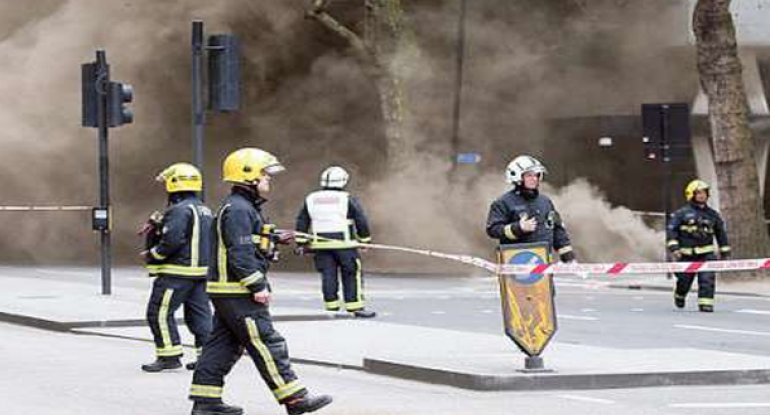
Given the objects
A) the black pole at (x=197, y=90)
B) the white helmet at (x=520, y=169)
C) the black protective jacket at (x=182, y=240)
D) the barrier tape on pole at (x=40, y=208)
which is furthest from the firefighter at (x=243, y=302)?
the barrier tape on pole at (x=40, y=208)

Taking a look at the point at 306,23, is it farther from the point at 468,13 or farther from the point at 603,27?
the point at 603,27

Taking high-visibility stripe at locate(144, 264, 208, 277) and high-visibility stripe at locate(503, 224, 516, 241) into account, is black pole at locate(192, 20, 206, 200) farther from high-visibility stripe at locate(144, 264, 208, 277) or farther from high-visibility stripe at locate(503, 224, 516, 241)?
high-visibility stripe at locate(503, 224, 516, 241)

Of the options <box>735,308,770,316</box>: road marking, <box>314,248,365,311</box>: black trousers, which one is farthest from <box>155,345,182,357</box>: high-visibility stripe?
<box>735,308,770,316</box>: road marking

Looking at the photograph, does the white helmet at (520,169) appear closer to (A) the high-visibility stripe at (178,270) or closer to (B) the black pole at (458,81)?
(A) the high-visibility stripe at (178,270)

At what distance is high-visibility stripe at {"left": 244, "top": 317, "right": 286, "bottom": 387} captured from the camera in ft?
35.7

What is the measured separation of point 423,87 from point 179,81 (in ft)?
15.6

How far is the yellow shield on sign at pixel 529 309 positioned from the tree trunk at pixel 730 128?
1502cm

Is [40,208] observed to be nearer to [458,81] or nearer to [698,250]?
[458,81]

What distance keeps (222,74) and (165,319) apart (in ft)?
14.5

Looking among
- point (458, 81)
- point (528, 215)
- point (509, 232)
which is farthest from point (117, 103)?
point (458, 81)

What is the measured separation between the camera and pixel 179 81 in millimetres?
33344

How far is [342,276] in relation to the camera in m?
19.7

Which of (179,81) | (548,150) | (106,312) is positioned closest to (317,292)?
(106,312)

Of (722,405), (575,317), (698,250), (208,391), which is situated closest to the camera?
(208,391)
